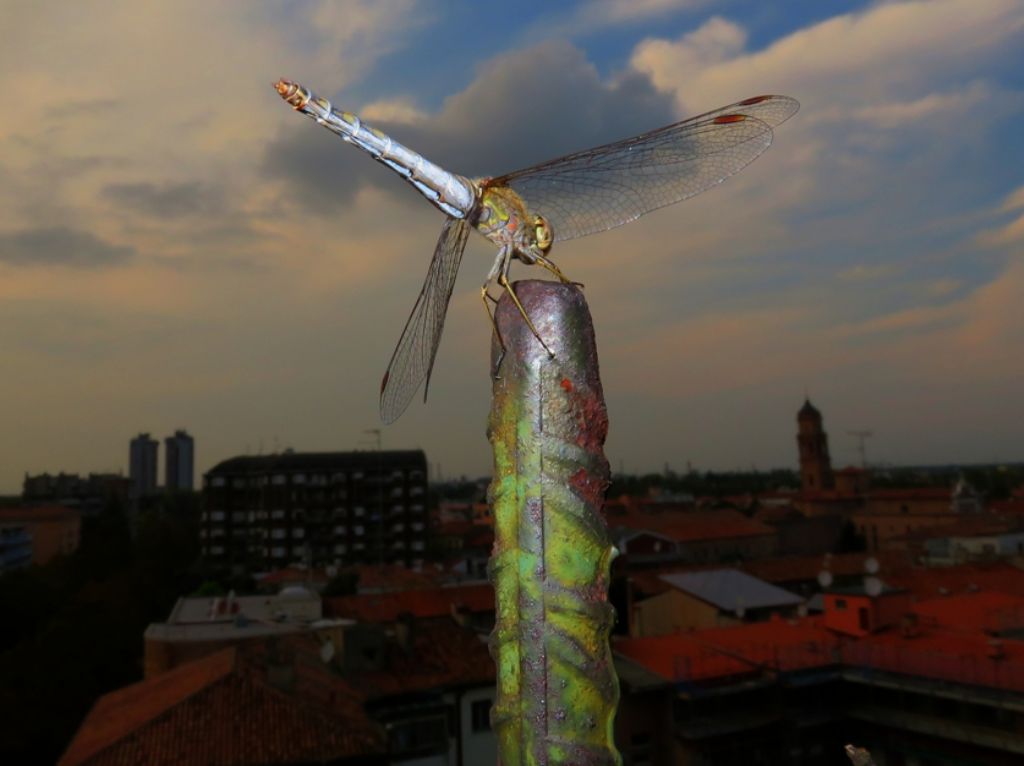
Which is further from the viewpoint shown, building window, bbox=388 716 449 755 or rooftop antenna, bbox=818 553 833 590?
rooftop antenna, bbox=818 553 833 590

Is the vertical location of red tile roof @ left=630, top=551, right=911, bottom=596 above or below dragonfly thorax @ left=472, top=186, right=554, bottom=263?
below

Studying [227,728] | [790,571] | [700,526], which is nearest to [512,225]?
[227,728]

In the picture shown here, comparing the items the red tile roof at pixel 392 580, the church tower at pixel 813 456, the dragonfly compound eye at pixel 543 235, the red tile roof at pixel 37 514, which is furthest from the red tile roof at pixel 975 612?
A: the church tower at pixel 813 456

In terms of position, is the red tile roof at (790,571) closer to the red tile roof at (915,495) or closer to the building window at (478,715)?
the building window at (478,715)

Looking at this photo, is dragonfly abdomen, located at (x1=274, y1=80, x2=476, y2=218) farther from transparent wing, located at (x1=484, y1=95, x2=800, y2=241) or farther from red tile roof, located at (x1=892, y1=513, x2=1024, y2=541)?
red tile roof, located at (x1=892, y1=513, x2=1024, y2=541)

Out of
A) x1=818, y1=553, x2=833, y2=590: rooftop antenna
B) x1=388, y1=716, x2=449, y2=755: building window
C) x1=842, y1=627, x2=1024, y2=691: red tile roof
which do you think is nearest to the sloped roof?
x1=818, y1=553, x2=833, y2=590: rooftop antenna

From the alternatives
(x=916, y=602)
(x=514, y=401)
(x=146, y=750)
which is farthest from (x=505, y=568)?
(x=916, y=602)
